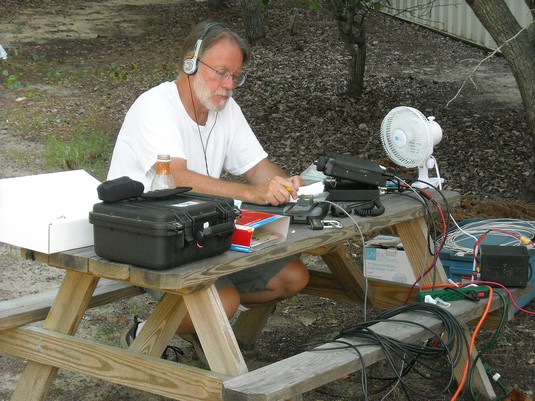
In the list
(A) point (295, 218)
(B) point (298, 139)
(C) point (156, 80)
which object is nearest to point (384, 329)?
(A) point (295, 218)

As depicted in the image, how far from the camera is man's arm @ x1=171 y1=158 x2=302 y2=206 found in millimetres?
3787

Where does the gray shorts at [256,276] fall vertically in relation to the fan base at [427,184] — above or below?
below

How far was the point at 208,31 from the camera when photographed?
4.24 metres

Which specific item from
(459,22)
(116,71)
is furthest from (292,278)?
(459,22)

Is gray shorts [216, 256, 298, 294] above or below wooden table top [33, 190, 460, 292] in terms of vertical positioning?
below

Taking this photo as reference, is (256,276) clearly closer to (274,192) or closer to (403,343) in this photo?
(274,192)

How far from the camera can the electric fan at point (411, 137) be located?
4219 mm

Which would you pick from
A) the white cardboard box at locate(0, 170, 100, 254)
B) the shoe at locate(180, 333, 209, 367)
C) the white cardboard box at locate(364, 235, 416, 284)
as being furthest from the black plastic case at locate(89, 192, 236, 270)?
the white cardboard box at locate(364, 235, 416, 284)

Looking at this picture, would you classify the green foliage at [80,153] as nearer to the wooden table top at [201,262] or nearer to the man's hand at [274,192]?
the man's hand at [274,192]

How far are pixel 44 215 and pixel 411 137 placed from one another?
72.0 inches

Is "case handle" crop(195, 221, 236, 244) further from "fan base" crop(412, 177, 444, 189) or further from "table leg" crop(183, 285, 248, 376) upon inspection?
"fan base" crop(412, 177, 444, 189)

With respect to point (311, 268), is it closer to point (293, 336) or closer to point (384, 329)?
point (293, 336)

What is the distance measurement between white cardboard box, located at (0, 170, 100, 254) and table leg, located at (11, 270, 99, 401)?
0.34 metres

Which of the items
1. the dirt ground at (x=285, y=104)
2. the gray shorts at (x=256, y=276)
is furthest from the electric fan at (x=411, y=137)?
the dirt ground at (x=285, y=104)
